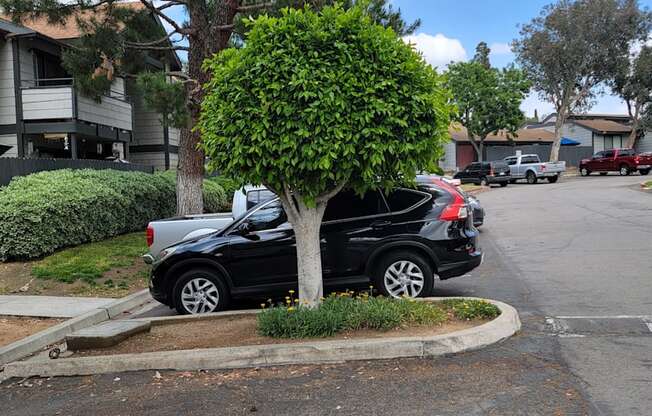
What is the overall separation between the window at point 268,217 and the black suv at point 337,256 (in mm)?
13

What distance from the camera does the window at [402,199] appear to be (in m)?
7.93

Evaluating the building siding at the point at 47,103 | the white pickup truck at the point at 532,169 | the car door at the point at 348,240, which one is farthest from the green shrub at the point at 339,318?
the white pickup truck at the point at 532,169

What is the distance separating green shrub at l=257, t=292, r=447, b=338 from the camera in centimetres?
585

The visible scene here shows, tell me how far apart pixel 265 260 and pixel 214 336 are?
1640mm

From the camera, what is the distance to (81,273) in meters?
10.1

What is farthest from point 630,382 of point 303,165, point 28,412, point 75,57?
point 75,57

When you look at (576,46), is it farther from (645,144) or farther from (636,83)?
(645,144)

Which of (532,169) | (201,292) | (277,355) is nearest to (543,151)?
(532,169)

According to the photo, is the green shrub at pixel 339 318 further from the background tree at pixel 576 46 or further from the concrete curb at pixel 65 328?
the background tree at pixel 576 46

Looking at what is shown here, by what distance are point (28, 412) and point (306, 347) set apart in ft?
7.67

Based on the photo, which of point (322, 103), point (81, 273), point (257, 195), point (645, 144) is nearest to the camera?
Answer: point (322, 103)

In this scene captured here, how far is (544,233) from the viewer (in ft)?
48.5

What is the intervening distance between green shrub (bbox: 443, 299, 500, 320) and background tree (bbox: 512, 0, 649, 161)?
42.4m

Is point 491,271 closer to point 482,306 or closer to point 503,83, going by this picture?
point 482,306
